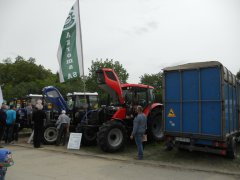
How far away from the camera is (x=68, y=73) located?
497 inches

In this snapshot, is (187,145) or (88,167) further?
(187,145)

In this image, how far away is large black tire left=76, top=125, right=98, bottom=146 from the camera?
11898 millimetres

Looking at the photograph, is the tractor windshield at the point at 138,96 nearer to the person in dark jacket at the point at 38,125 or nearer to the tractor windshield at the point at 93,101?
the person in dark jacket at the point at 38,125

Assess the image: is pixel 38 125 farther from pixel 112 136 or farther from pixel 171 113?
pixel 171 113

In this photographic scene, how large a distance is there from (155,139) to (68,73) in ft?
15.4

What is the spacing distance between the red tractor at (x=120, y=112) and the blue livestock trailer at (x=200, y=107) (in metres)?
1.91

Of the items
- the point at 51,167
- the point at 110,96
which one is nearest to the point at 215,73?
the point at 110,96

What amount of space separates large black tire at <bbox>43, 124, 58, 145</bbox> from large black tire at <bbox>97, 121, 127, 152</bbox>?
389 centimetres

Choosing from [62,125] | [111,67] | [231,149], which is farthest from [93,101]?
[111,67]

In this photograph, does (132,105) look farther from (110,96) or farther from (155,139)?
(155,139)

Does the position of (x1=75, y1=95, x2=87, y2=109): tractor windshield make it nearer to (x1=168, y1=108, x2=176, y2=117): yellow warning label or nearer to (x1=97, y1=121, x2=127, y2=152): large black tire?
(x1=97, y1=121, x2=127, y2=152): large black tire

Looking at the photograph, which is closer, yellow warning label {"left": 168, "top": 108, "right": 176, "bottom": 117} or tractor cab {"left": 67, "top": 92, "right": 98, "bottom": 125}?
yellow warning label {"left": 168, "top": 108, "right": 176, "bottom": 117}

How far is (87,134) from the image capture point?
12047 millimetres

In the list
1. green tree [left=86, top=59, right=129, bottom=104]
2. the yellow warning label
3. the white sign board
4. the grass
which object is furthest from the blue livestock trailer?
green tree [left=86, top=59, right=129, bottom=104]
